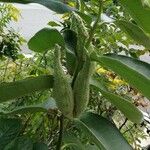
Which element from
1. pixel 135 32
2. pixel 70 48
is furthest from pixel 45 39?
pixel 135 32

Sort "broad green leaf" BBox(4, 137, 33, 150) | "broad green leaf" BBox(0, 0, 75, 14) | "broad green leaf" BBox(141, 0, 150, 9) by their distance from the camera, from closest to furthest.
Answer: "broad green leaf" BBox(141, 0, 150, 9) < "broad green leaf" BBox(0, 0, 75, 14) < "broad green leaf" BBox(4, 137, 33, 150)

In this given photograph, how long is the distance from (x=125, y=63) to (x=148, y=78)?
7cm

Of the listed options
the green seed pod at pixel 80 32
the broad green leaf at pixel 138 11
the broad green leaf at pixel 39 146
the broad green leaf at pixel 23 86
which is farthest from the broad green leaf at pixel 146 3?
the broad green leaf at pixel 39 146

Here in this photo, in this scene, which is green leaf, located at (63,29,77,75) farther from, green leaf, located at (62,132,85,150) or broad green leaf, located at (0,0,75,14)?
green leaf, located at (62,132,85,150)

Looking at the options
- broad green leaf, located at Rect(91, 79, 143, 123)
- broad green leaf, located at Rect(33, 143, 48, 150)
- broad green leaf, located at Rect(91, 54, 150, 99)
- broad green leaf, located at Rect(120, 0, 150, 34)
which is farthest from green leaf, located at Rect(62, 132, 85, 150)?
broad green leaf, located at Rect(120, 0, 150, 34)

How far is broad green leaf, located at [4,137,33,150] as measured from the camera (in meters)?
1.27

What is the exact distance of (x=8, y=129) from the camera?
1.30 m

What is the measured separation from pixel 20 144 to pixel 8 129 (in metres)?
0.06

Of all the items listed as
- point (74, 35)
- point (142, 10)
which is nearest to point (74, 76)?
point (74, 35)

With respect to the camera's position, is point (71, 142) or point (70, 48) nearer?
point (70, 48)

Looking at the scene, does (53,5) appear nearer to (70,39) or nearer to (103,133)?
(70,39)

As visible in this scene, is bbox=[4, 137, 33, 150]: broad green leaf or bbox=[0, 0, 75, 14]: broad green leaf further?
bbox=[4, 137, 33, 150]: broad green leaf

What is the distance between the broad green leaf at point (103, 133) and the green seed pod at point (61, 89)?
0.10 metres

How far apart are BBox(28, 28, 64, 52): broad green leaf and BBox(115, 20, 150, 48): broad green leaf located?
0.15 metres
